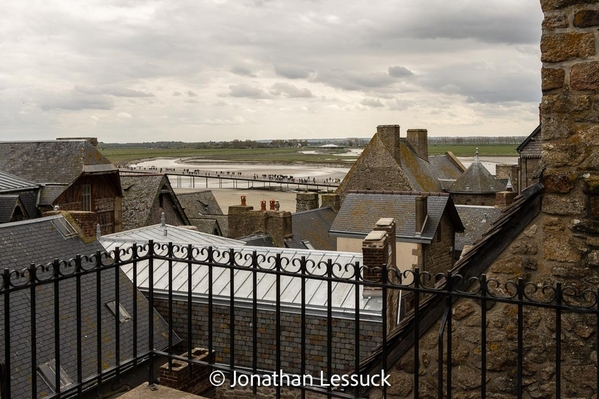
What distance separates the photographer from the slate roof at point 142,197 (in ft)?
113

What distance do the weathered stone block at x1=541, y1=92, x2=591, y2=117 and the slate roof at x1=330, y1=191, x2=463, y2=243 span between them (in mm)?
19834

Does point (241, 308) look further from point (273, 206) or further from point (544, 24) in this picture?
point (273, 206)

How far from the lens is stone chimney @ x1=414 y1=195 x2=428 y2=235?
2412 centimetres

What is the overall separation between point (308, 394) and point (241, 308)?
2.23 meters

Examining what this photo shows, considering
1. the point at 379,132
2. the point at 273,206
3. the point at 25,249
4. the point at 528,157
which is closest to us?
the point at 25,249

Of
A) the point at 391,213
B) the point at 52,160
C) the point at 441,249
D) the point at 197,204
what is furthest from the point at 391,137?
the point at 52,160

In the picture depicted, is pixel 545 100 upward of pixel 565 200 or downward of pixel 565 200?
upward

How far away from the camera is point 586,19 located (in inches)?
170

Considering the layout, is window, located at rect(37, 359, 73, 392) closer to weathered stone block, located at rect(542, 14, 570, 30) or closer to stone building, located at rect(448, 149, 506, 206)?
weathered stone block, located at rect(542, 14, 570, 30)

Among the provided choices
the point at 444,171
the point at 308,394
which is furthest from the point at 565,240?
the point at 444,171

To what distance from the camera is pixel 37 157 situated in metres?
31.1

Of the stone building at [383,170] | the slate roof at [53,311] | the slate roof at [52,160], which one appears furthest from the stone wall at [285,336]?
the stone building at [383,170]

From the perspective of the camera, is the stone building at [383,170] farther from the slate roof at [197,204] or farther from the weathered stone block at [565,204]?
the weathered stone block at [565,204]

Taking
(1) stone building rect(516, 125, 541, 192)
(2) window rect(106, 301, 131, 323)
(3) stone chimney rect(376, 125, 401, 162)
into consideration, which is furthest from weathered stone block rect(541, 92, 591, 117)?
(3) stone chimney rect(376, 125, 401, 162)
